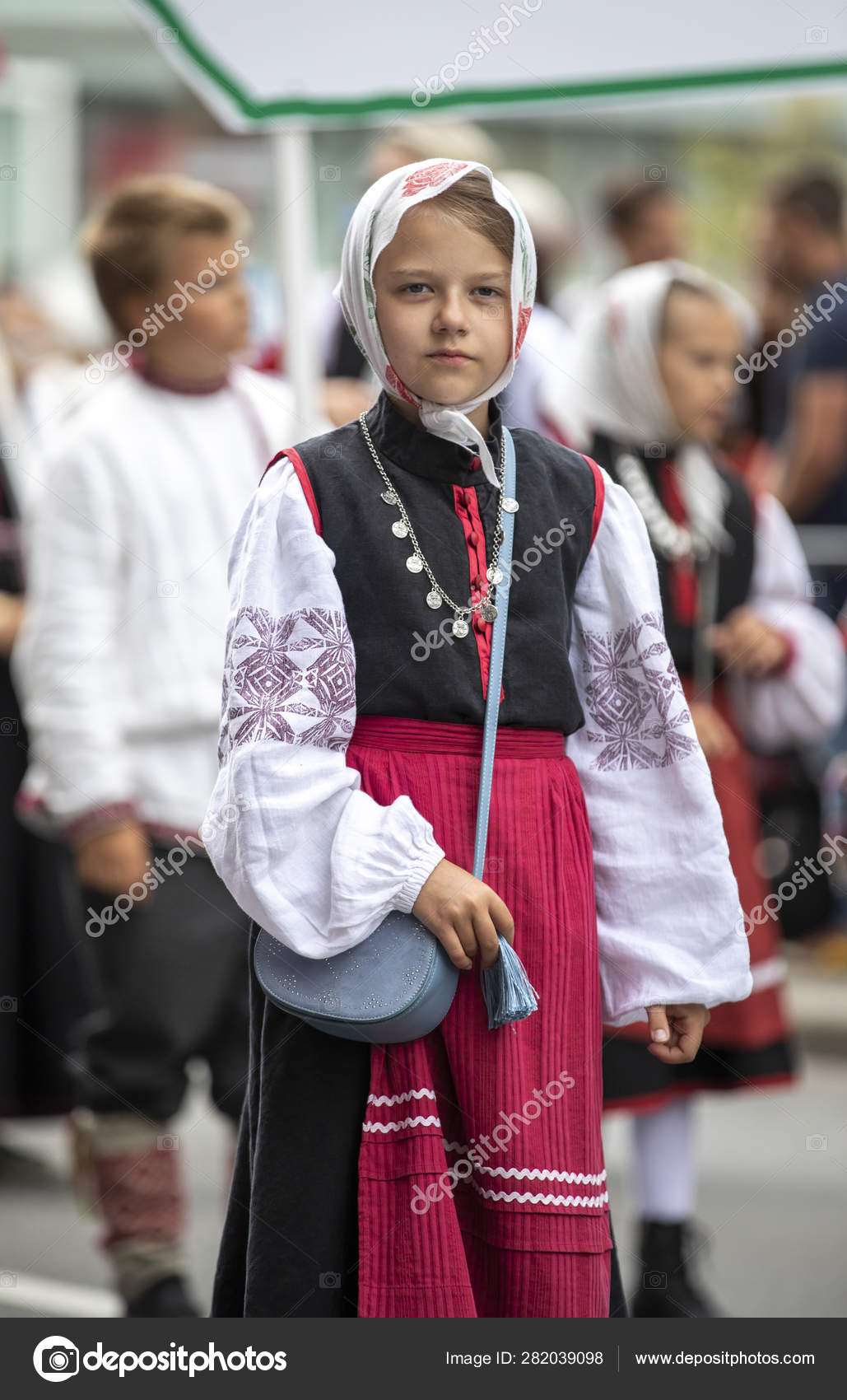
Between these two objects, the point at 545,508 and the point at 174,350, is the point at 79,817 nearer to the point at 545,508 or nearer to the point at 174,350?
the point at 174,350

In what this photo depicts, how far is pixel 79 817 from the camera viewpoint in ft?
10.8

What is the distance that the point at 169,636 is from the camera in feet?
10.9

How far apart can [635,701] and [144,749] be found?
4.67 ft

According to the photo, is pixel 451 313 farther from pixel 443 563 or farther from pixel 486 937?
pixel 486 937

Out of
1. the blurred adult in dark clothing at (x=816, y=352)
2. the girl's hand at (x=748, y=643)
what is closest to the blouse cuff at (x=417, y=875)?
the girl's hand at (x=748, y=643)

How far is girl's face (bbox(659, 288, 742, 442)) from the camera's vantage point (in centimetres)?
361

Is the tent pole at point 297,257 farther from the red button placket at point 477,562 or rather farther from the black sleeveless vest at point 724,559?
the red button placket at point 477,562

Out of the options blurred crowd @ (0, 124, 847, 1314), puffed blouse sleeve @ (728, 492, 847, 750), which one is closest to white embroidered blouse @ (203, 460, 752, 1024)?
blurred crowd @ (0, 124, 847, 1314)

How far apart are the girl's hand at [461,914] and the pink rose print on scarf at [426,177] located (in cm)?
75

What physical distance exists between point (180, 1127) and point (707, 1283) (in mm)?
1877

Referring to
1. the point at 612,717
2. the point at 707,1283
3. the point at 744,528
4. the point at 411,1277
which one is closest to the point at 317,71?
the point at 744,528

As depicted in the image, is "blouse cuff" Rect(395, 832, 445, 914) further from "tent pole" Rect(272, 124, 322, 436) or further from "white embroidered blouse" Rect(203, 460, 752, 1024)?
"tent pole" Rect(272, 124, 322, 436)

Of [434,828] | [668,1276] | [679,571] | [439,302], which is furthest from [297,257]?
[668,1276]

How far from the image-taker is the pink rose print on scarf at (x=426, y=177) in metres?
2.00
